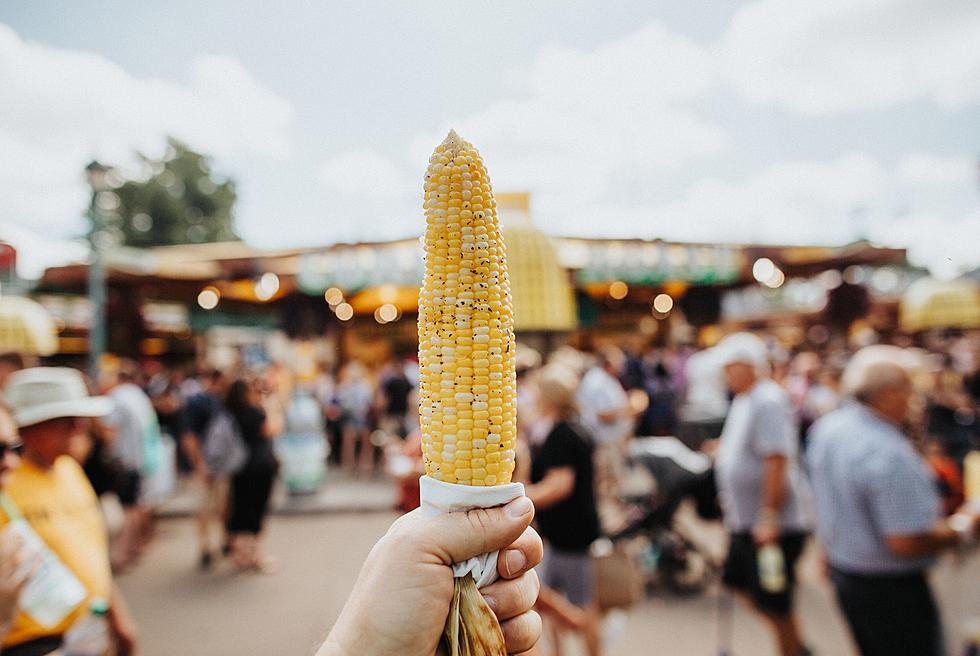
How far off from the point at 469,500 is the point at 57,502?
240cm

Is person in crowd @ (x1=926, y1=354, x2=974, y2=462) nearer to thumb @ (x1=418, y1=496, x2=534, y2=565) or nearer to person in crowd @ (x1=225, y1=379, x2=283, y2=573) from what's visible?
thumb @ (x1=418, y1=496, x2=534, y2=565)

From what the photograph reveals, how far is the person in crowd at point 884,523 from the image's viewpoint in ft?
8.59

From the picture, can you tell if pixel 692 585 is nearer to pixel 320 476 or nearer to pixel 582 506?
pixel 582 506

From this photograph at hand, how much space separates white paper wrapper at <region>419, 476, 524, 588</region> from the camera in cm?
108

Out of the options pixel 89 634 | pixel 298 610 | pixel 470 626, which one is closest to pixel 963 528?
pixel 470 626

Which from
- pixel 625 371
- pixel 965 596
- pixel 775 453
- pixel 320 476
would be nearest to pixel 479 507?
pixel 775 453

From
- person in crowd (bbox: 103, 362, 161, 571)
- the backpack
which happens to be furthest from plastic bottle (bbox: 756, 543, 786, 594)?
person in crowd (bbox: 103, 362, 161, 571)

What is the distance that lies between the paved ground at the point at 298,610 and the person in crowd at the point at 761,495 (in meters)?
0.84

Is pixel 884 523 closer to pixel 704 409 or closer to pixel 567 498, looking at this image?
pixel 567 498

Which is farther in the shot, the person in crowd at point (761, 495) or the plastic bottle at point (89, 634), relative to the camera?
the person in crowd at point (761, 495)

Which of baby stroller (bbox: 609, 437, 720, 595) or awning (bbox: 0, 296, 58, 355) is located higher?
awning (bbox: 0, 296, 58, 355)

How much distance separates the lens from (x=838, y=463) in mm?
2912

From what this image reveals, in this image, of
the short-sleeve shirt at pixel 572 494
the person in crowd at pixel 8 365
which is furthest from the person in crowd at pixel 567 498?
the person in crowd at pixel 8 365

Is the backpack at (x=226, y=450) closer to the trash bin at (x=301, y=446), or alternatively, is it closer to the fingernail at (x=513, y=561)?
the trash bin at (x=301, y=446)
